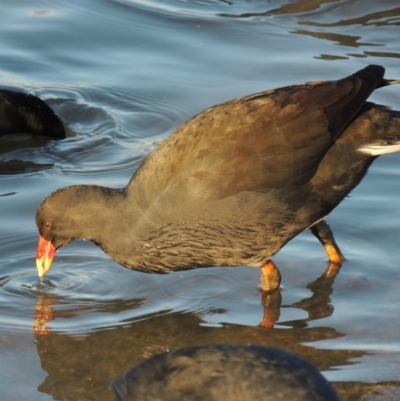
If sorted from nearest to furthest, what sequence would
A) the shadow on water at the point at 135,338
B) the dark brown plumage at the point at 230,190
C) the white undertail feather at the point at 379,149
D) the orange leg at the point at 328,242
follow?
the shadow on water at the point at 135,338
the dark brown plumage at the point at 230,190
the white undertail feather at the point at 379,149
the orange leg at the point at 328,242

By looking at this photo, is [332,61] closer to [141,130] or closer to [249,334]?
[141,130]

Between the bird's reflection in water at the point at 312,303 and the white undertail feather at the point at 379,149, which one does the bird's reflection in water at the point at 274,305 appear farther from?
the white undertail feather at the point at 379,149

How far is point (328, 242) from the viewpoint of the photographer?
7309mm

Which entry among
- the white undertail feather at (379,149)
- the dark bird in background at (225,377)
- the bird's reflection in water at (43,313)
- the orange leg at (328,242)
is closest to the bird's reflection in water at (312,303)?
the orange leg at (328,242)

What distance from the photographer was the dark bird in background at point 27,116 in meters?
9.59

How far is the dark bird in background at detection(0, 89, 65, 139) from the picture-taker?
31.5 ft

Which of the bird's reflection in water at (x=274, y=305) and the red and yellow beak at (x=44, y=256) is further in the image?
the red and yellow beak at (x=44, y=256)

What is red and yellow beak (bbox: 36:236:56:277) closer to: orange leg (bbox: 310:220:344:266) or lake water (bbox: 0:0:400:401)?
lake water (bbox: 0:0:400:401)

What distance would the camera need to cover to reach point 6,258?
289 inches

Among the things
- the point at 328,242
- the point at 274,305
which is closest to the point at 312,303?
the point at 274,305

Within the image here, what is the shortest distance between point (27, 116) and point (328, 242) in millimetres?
3571

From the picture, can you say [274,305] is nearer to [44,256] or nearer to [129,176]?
[44,256]

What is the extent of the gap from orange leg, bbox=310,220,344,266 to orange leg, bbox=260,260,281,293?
0.46m

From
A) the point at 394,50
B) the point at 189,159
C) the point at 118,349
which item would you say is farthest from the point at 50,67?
the point at 118,349
